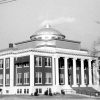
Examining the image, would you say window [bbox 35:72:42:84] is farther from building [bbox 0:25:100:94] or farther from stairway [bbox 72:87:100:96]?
stairway [bbox 72:87:100:96]

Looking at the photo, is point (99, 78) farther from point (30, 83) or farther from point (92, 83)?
point (30, 83)

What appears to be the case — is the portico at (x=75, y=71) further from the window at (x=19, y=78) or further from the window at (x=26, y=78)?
the window at (x=19, y=78)

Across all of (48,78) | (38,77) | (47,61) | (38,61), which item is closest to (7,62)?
(38,61)

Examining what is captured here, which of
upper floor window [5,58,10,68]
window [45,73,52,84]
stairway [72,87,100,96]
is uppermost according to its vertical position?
upper floor window [5,58,10,68]

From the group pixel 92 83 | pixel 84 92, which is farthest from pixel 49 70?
pixel 92 83

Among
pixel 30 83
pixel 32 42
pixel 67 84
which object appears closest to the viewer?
pixel 30 83

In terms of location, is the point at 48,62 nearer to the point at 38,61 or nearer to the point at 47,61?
the point at 47,61

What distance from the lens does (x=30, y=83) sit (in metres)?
68.5

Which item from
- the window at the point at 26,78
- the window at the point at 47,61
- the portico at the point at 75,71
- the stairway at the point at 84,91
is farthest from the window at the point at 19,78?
the stairway at the point at 84,91

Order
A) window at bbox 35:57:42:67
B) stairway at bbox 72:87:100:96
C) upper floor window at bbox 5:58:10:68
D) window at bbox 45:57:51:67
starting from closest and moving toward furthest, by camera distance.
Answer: window at bbox 35:57:42:67, stairway at bbox 72:87:100:96, window at bbox 45:57:51:67, upper floor window at bbox 5:58:10:68

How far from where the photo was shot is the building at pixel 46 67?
7000cm

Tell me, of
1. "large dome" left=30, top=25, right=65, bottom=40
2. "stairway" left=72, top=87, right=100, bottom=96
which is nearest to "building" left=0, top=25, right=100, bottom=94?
"stairway" left=72, top=87, right=100, bottom=96

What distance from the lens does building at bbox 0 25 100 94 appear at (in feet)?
230

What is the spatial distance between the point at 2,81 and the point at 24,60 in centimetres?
1017
